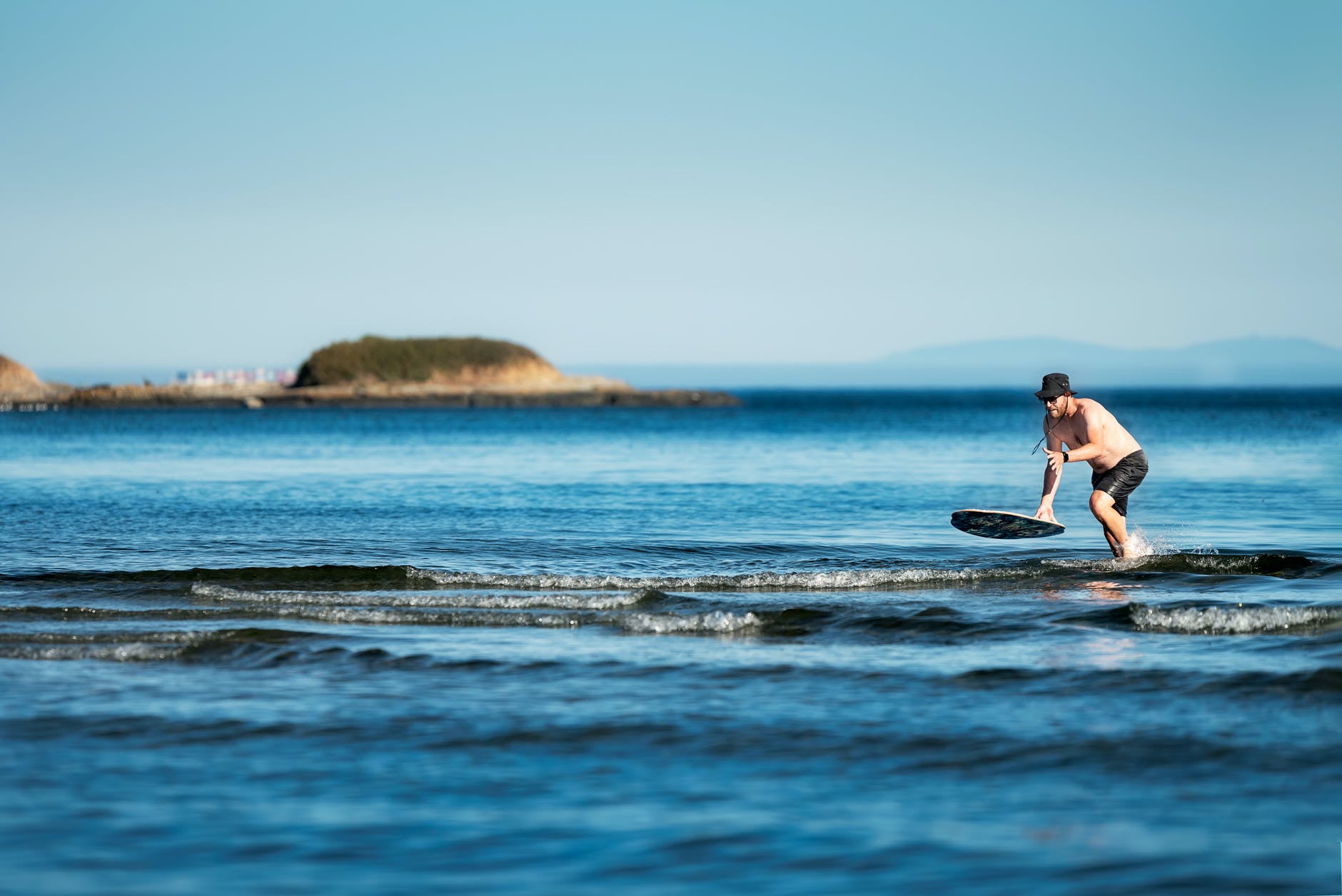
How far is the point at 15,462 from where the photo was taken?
47281mm

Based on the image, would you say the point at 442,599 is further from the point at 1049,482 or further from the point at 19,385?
the point at 19,385

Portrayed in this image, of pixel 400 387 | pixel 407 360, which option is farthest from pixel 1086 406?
pixel 407 360

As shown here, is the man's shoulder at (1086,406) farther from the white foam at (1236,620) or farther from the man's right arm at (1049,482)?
the white foam at (1236,620)

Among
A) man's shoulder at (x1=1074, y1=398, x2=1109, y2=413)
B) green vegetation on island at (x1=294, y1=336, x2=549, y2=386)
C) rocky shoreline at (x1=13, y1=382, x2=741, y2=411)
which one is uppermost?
green vegetation on island at (x1=294, y1=336, x2=549, y2=386)

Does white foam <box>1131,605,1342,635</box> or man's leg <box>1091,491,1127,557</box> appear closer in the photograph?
white foam <box>1131,605,1342,635</box>

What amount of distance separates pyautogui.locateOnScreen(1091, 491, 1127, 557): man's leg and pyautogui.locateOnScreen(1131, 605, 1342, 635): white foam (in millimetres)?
2947

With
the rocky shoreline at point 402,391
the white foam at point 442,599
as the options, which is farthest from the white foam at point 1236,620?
the rocky shoreline at point 402,391

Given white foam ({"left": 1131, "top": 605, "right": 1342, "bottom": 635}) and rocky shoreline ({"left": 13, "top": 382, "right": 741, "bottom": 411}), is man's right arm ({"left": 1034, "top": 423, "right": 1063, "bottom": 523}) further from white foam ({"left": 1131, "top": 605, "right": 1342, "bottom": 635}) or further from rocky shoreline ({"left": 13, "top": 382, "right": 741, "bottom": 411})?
rocky shoreline ({"left": 13, "top": 382, "right": 741, "bottom": 411})

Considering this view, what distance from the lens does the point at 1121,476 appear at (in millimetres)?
15070

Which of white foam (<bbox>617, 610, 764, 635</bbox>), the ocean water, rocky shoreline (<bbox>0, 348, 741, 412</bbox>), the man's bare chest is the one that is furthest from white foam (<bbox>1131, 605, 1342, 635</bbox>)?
rocky shoreline (<bbox>0, 348, 741, 412</bbox>)

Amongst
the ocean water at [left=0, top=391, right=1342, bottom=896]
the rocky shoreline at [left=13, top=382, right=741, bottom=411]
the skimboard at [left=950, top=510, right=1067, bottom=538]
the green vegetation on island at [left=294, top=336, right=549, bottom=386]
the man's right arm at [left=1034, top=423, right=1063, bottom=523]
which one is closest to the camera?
the ocean water at [left=0, top=391, right=1342, bottom=896]

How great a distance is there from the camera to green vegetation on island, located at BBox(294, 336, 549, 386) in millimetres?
177625

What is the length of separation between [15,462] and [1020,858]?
48598 mm

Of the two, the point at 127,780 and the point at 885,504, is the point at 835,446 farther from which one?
the point at 127,780
